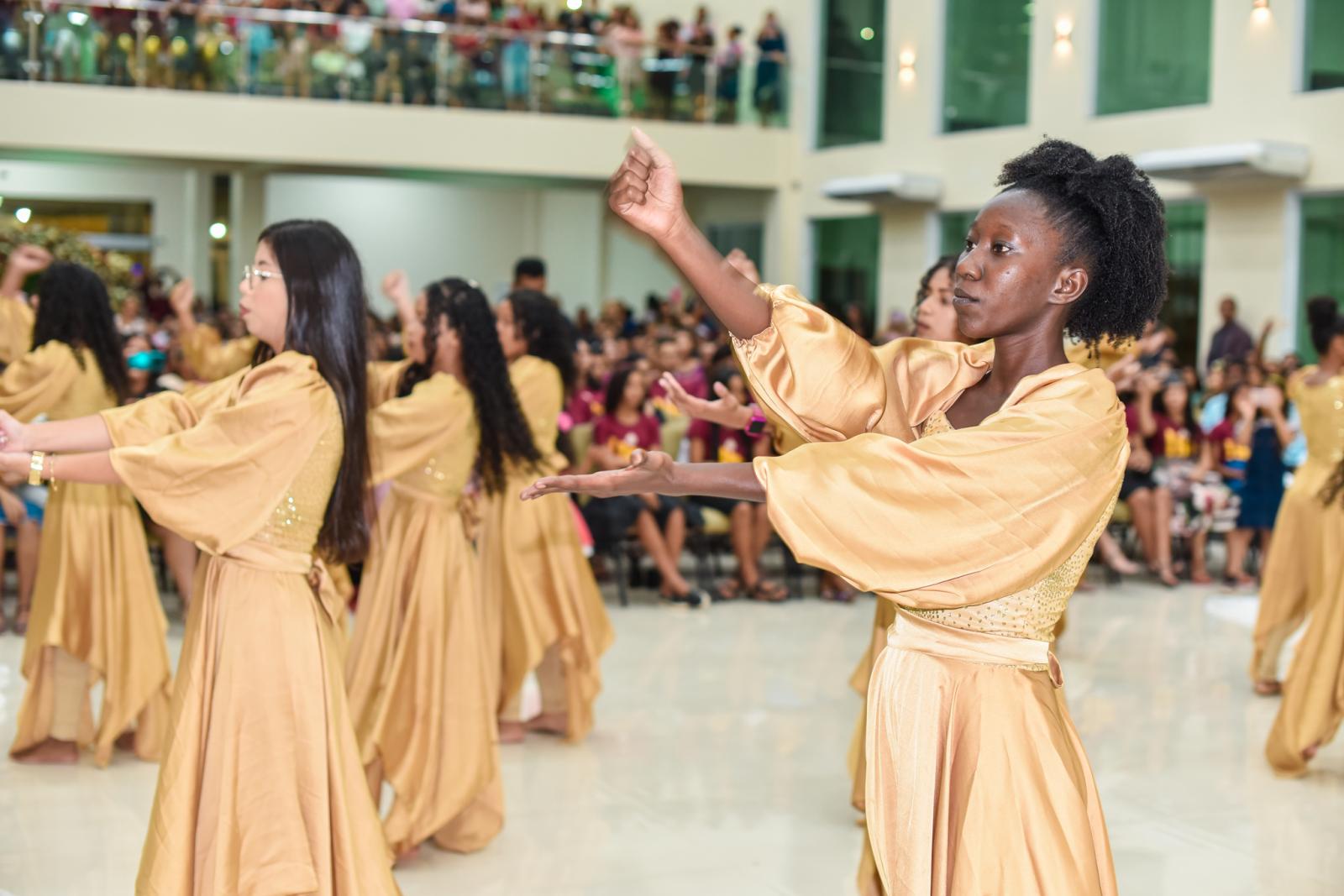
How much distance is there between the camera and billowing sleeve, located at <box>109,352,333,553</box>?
2965mm

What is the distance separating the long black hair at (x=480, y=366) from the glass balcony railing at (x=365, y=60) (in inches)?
415

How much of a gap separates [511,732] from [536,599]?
0.54m

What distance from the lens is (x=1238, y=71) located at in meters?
13.9

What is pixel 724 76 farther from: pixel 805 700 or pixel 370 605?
pixel 370 605

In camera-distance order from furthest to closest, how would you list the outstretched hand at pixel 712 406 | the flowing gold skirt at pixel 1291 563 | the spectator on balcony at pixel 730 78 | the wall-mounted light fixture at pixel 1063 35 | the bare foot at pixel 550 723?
the spectator on balcony at pixel 730 78, the wall-mounted light fixture at pixel 1063 35, the flowing gold skirt at pixel 1291 563, the bare foot at pixel 550 723, the outstretched hand at pixel 712 406

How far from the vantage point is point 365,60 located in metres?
15.5

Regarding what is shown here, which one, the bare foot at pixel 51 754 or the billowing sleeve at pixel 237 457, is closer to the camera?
the billowing sleeve at pixel 237 457

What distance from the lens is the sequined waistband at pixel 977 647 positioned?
2.30 meters

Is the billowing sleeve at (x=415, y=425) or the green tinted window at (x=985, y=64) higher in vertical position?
the green tinted window at (x=985, y=64)

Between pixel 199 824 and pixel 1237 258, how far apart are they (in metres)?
12.8

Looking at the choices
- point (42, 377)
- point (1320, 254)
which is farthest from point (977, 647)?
point (1320, 254)

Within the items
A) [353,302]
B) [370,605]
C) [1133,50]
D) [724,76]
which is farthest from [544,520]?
[724,76]

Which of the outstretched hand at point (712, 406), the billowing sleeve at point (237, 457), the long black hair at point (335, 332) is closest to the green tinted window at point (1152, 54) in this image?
the outstretched hand at point (712, 406)

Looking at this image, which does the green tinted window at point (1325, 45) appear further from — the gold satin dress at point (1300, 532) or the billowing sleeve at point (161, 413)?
the billowing sleeve at point (161, 413)
